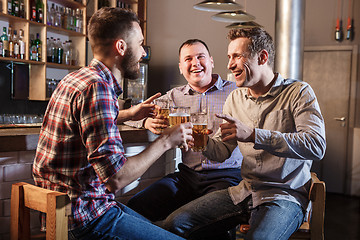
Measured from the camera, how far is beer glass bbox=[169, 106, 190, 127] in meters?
1.71

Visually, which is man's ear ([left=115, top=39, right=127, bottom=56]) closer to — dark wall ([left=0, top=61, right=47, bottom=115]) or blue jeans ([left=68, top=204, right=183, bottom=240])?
blue jeans ([left=68, top=204, right=183, bottom=240])

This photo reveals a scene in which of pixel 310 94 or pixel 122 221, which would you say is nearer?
pixel 122 221

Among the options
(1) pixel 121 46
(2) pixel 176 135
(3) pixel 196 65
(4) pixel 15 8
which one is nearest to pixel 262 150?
(2) pixel 176 135

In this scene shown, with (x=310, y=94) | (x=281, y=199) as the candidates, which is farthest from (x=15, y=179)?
(x=310, y=94)

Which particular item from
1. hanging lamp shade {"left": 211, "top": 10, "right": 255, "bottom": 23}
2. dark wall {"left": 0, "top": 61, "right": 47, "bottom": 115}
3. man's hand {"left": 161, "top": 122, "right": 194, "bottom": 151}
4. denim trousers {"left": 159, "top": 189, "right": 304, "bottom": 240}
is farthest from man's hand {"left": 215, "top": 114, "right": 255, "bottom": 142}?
dark wall {"left": 0, "top": 61, "right": 47, "bottom": 115}

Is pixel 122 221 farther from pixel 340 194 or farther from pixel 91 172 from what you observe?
pixel 340 194

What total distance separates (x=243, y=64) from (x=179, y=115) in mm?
460

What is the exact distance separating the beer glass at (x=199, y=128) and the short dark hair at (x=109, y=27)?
0.46 m

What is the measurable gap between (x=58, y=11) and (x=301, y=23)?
122 inches

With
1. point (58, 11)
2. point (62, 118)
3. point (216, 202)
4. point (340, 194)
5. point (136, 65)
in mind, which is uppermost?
point (58, 11)

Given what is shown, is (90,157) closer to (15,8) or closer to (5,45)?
(5,45)

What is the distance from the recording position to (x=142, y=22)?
7059mm

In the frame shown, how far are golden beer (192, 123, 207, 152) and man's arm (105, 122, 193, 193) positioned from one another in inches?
7.3

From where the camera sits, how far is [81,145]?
132cm
